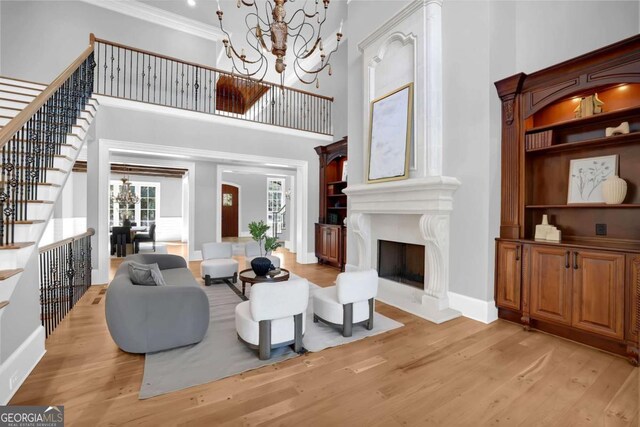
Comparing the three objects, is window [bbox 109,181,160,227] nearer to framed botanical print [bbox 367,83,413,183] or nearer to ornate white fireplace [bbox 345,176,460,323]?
ornate white fireplace [bbox 345,176,460,323]

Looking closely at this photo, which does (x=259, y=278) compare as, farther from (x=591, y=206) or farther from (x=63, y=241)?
(x=591, y=206)

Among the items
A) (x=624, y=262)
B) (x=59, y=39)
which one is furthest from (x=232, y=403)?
(x=59, y=39)

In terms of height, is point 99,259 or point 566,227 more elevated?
point 566,227

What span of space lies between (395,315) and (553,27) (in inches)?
153

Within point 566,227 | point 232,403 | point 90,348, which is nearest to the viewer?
point 232,403

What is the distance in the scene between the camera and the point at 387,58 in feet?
14.4

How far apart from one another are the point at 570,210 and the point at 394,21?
3.35 m

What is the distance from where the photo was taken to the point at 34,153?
2.54 m

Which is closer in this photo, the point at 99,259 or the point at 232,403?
the point at 232,403

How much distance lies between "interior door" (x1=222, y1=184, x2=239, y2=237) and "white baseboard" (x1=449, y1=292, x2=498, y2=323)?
10.2 metres

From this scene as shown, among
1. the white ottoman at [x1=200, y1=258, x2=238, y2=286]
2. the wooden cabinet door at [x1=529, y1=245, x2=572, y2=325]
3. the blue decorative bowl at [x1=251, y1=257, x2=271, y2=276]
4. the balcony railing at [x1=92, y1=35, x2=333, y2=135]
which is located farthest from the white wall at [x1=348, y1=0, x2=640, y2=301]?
the white ottoman at [x1=200, y1=258, x2=238, y2=286]

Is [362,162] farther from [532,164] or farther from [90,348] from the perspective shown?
[90,348]

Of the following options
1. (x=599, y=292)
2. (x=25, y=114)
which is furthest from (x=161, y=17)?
(x=599, y=292)

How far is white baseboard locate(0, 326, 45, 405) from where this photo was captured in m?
1.93
